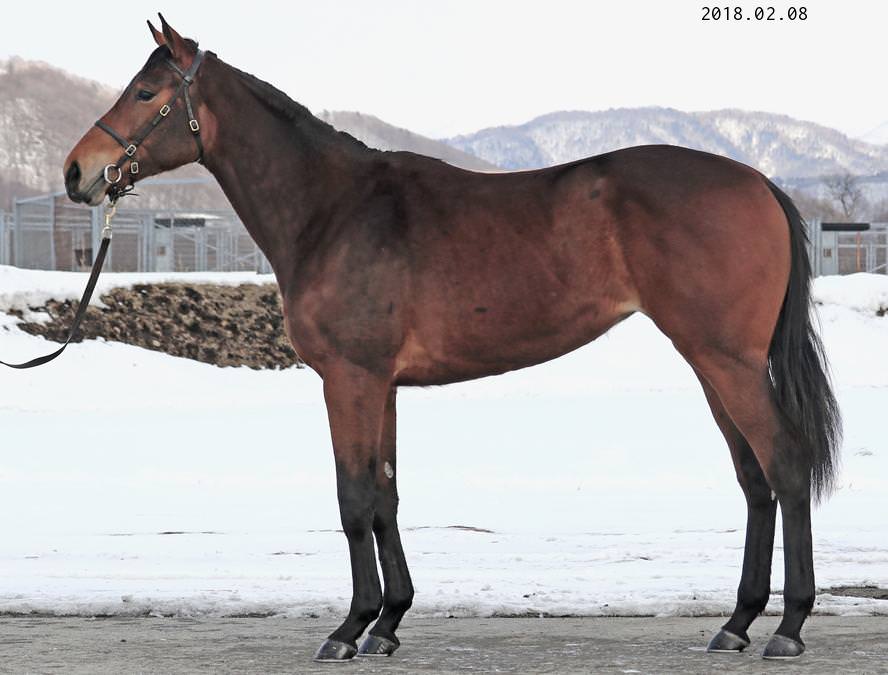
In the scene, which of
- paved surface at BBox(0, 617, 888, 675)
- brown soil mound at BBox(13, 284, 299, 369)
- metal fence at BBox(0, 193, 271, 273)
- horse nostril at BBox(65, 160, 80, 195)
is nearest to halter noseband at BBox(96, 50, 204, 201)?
horse nostril at BBox(65, 160, 80, 195)

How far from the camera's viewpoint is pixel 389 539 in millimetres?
6527

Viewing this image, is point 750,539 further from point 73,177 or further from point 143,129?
point 73,177

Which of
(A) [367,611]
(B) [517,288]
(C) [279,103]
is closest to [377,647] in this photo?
(A) [367,611]

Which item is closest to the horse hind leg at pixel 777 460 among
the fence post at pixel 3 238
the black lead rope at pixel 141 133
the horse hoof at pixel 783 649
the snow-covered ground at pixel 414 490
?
the horse hoof at pixel 783 649

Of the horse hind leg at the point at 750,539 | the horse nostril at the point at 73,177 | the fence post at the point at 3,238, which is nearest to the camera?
the horse hind leg at the point at 750,539

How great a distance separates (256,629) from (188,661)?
84cm

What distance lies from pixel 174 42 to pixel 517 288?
6.87 ft

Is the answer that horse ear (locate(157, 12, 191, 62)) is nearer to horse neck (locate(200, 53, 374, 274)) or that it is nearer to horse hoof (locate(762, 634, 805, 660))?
horse neck (locate(200, 53, 374, 274))

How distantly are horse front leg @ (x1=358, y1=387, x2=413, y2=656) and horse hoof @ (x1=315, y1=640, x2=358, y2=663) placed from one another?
24 cm

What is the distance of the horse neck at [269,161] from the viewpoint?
666 cm

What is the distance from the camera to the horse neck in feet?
21.9

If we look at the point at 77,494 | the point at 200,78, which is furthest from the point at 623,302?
the point at 77,494

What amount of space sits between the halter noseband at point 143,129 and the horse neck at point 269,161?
3.6 inches

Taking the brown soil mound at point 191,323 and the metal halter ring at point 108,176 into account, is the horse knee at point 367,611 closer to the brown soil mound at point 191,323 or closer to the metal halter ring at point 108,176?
the metal halter ring at point 108,176
